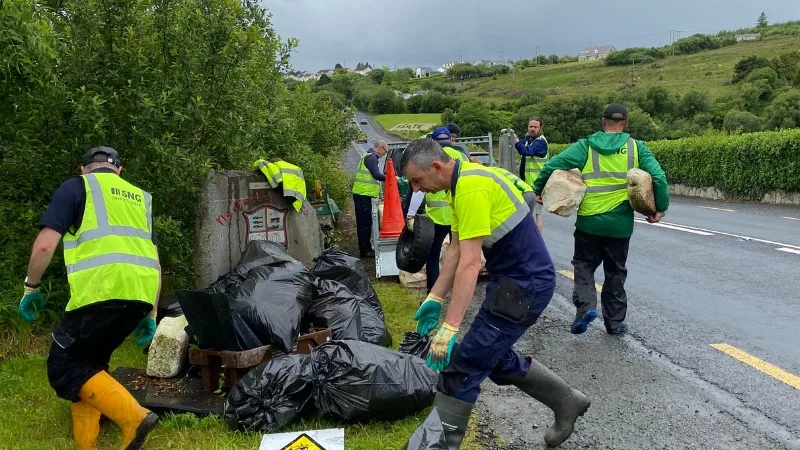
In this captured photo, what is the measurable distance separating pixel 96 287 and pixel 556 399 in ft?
8.20

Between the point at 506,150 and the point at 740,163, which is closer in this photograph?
the point at 506,150

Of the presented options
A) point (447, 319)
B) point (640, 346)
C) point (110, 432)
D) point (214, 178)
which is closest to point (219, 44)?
point (214, 178)

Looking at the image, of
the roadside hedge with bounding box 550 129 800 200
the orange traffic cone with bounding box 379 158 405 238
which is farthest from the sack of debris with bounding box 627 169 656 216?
the roadside hedge with bounding box 550 129 800 200

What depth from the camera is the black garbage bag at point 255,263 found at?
4.88 meters

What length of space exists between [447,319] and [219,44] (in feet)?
13.1

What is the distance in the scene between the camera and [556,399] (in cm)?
350

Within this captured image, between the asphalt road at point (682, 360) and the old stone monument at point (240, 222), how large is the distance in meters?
1.95

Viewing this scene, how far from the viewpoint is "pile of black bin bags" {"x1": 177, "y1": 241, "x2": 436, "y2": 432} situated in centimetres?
367

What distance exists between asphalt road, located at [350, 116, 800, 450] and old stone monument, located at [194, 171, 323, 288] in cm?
195

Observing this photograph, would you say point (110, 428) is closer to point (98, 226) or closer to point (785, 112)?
point (98, 226)

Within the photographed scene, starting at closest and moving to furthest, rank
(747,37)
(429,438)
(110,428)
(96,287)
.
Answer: (429,438)
(96,287)
(110,428)
(747,37)

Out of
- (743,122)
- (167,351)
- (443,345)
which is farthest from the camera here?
(743,122)

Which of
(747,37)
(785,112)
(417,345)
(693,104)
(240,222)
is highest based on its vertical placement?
(747,37)

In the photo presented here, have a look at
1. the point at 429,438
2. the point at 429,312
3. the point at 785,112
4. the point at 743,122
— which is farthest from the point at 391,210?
the point at 743,122
